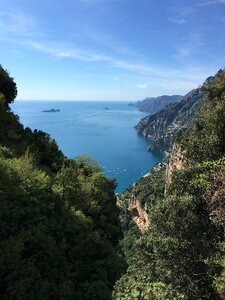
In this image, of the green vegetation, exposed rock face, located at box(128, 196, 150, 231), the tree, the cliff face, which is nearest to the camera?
the green vegetation

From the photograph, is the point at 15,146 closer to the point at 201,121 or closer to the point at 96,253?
the point at 96,253

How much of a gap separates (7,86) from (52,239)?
24680 millimetres

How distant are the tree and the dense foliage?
1506 centimetres

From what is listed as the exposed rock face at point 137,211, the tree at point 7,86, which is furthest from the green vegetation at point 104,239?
the exposed rock face at point 137,211

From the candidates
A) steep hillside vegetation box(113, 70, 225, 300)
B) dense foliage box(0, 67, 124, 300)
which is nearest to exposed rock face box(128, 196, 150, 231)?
dense foliage box(0, 67, 124, 300)

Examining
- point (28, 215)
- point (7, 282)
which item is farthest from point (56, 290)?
point (28, 215)

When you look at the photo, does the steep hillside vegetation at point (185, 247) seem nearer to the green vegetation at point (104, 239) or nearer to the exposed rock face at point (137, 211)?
the green vegetation at point (104, 239)

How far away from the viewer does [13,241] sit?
54.0 feet

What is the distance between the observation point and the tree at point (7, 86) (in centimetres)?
3744

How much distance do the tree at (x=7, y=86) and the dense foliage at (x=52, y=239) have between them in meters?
15.1

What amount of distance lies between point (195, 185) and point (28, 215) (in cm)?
840

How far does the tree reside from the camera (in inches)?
1474

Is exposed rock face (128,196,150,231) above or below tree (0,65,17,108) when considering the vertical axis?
below

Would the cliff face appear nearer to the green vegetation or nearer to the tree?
the tree
